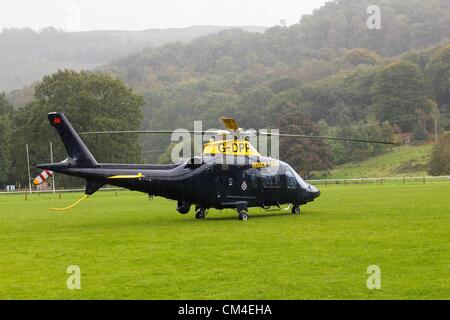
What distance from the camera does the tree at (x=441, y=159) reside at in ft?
309

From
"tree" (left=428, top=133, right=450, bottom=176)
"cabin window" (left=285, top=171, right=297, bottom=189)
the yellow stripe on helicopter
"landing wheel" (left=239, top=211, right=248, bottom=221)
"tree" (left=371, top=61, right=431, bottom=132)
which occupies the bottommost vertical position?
"tree" (left=428, top=133, right=450, bottom=176)

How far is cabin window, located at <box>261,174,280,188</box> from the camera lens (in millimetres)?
30453

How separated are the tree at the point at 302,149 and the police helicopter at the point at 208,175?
226ft

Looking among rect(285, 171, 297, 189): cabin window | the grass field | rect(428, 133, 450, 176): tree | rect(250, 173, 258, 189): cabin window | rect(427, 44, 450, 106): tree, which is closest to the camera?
the grass field

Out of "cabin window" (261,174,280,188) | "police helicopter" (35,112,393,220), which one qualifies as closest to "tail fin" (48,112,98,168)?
"police helicopter" (35,112,393,220)

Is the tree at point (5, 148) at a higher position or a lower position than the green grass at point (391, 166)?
higher

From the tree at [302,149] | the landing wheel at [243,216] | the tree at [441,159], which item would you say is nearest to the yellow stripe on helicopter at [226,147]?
the landing wheel at [243,216]

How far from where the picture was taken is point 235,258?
17484mm

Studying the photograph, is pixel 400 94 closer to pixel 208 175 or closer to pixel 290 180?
pixel 290 180

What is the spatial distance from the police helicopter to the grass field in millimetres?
1031

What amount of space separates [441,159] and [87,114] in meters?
44.6

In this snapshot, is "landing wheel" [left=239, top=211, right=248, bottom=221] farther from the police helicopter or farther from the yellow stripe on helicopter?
the yellow stripe on helicopter

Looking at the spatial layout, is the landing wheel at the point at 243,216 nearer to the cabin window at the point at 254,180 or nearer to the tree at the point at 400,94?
the cabin window at the point at 254,180
